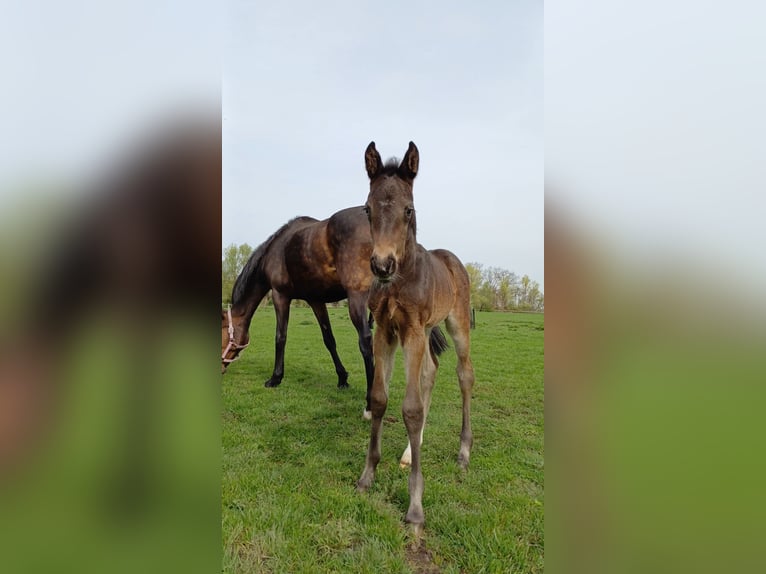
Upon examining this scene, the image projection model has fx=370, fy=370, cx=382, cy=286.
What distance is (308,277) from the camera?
22.0 ft

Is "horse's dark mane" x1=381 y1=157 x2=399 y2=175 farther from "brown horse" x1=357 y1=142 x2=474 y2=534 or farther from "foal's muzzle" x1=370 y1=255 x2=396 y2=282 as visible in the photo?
"foal's muzzle" x1=370 y1=255 x2=396 y2=282

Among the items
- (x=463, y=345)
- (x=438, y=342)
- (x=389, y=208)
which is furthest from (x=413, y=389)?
(x=438, y=342)

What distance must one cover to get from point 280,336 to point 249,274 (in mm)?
1305

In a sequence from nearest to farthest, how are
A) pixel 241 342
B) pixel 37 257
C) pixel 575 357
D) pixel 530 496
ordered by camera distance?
1. pixel 37 257
2. pixel 575 357
3. pixel 530 496
4. pixel 241 342

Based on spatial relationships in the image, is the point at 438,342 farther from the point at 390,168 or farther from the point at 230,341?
the point at 230,341

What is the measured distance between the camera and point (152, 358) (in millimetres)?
920

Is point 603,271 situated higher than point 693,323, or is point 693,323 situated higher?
point 603,271

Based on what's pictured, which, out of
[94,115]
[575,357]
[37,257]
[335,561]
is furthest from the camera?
[335,561]

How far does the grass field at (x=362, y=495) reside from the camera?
7.61 feet

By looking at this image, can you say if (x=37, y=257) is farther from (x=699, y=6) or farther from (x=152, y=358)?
(x=699, y=6)

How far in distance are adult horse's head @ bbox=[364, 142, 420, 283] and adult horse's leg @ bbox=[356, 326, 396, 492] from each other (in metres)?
0.94

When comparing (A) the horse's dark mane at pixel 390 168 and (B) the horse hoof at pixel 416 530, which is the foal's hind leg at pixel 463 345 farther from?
(A) the horse's dark mane at pixel 390 168

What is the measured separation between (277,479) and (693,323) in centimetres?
336

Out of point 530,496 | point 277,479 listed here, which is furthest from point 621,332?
point 277,479
